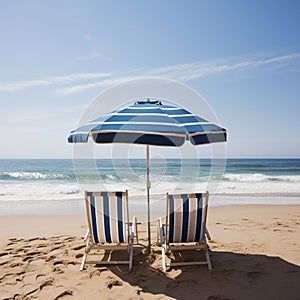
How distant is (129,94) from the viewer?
5125 millimetres

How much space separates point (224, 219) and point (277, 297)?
3978mm

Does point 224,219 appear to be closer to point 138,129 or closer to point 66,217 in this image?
point 66,217

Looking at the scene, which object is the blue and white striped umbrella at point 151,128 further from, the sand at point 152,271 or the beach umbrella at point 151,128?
the sand at point 152,271

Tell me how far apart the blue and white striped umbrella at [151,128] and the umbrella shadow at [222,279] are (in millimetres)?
1563

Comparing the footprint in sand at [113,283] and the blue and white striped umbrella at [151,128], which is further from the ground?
the blue and white striped umbrella at [151,128]

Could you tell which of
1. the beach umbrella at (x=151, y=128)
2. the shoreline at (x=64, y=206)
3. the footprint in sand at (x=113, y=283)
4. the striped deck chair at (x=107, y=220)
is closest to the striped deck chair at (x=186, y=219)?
the striped deck chair at (x=107, y=220)

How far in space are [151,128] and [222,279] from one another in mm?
1914

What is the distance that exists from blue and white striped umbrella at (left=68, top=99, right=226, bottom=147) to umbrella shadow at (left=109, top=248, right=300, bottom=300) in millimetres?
1563

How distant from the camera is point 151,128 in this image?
3.19 metres

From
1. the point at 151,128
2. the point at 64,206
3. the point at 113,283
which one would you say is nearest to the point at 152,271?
the point at 113,283

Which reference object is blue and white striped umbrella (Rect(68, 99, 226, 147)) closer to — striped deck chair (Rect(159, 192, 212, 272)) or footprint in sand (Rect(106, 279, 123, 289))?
striped deck chair (Rect(159, 192, 212, 272))

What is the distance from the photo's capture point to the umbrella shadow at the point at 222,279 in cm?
313

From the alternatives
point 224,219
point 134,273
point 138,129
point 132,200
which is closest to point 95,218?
point 134,273

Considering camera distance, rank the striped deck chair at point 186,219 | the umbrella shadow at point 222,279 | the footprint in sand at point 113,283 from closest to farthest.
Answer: the umbrella shadow at point 222,279 < the footprint in sand at point 113,283 < the striped deck chair at point 186,219
